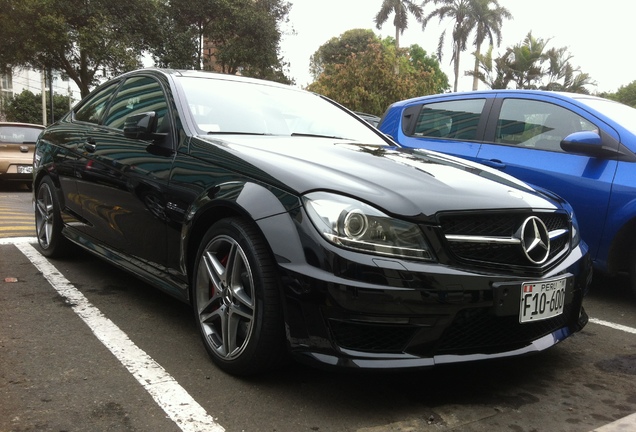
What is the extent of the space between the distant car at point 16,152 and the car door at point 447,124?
8625 millimetres

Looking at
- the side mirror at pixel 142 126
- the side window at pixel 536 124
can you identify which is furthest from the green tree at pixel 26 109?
the side mirror at pixel 142 126

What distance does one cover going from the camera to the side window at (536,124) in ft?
15.2

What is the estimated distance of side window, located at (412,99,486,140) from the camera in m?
5.33

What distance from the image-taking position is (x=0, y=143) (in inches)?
462

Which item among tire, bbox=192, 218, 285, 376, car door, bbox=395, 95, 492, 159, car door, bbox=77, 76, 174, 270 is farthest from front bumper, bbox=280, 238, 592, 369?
car door, bbox=395, 95, 492, 159

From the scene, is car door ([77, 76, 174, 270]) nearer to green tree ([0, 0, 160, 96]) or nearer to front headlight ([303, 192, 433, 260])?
front headlight ([303, 192, 433, 260])

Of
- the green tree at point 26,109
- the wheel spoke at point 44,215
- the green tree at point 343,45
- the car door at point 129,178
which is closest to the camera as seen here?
the car door at point 129,178

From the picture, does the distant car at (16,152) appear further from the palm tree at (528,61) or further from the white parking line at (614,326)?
the palm tree at (528,61)

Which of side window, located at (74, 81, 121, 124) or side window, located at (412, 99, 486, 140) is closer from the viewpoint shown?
side window, located at (74, 81, 121, 124)

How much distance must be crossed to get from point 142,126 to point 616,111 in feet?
11.8

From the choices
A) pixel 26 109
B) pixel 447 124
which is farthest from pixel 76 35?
pixel 26 109

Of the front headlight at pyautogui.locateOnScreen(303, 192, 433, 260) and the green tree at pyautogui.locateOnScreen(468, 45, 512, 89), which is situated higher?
the green tree at pyautogui.locateOnScreen(468, 45, 512, 89)

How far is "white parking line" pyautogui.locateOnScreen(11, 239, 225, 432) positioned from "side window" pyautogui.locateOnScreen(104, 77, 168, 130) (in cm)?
118

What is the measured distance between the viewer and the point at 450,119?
5.55m
